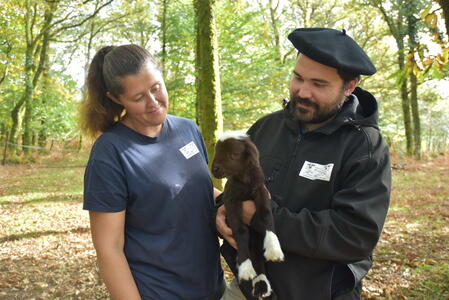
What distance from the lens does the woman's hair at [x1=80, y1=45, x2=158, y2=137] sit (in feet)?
7.81

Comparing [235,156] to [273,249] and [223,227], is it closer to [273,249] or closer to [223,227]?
[223,227]

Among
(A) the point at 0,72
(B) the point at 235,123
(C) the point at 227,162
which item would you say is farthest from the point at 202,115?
(A) the point at 0,72

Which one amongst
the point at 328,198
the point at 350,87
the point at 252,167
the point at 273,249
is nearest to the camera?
the point at 273,249

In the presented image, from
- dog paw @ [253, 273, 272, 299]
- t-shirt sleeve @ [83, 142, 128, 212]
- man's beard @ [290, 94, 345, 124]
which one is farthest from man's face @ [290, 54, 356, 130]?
t-shirt sleeve @ [83, 142, 128, 212]

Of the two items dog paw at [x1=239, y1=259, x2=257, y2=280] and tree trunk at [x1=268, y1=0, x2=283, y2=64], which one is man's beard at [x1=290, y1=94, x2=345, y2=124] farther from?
tree trunk at [x1=268, y1=0, x2=283, y2=64]

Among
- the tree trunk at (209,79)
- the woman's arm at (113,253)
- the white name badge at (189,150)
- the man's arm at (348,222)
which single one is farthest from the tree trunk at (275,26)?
the woman's arm at (113,253)

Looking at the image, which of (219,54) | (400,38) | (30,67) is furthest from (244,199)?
(30,67)

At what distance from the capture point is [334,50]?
2398 mm

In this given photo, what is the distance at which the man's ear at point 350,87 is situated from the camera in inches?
103

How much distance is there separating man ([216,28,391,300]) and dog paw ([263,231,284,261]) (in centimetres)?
5

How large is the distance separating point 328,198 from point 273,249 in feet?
1.66

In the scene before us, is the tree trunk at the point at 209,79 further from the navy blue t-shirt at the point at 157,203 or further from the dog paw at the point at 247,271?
the dog paw at the point at 247,271

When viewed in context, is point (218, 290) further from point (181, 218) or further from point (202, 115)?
point (202, 115)

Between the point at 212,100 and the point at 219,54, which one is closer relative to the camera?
the point at 212,100
